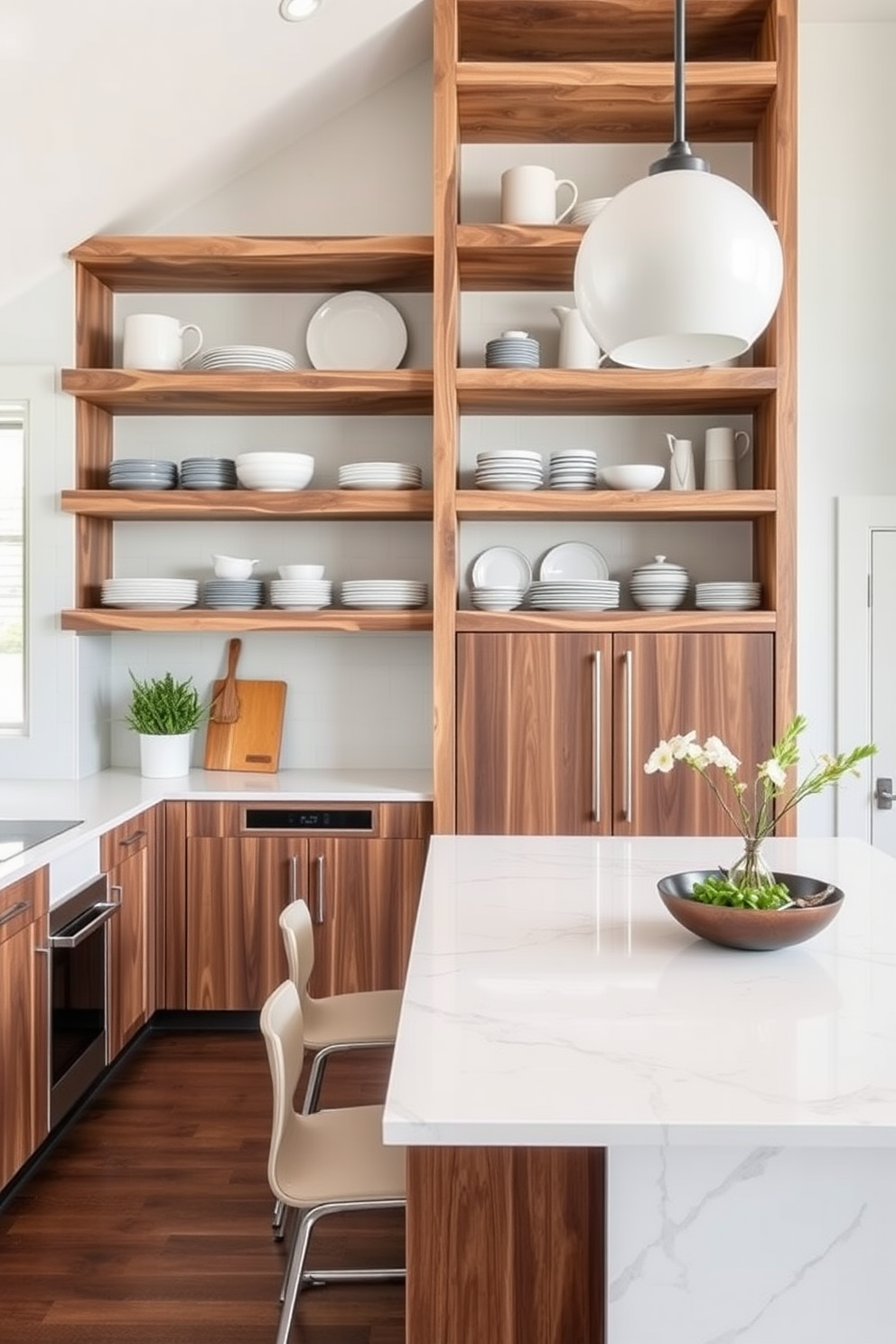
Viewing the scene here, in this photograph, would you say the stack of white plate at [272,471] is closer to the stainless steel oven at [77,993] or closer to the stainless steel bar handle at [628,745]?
the stainless steel bar handle at [628,745]

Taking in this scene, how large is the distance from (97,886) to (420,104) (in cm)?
294

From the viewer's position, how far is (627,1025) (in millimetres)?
1603

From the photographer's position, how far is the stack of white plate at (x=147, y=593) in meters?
4.10

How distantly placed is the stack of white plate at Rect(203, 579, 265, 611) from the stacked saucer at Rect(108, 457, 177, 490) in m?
0.38

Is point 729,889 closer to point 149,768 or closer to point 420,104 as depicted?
point 149,768

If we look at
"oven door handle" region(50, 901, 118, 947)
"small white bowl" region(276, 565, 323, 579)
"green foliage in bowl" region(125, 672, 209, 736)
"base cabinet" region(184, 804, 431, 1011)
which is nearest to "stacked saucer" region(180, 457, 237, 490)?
"small white bowl" region(276, 565, 323, 579)

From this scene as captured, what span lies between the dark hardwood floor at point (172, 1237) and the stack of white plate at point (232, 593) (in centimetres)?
155

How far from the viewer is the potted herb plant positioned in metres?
4.10

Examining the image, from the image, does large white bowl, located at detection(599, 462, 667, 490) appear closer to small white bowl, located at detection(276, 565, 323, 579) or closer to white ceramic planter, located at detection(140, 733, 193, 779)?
small white bowl, located at detection(276, 565, 323, 579)

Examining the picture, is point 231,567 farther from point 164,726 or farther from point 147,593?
point 164,726

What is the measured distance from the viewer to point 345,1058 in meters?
3.76

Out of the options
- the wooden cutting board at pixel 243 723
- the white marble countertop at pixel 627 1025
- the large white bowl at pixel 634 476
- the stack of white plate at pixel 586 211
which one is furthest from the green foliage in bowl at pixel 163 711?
the stack of white plate at pixel 586 211

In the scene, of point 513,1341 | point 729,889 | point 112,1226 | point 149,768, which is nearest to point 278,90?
point 149,768

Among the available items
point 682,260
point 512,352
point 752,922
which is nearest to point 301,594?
point 512,352
